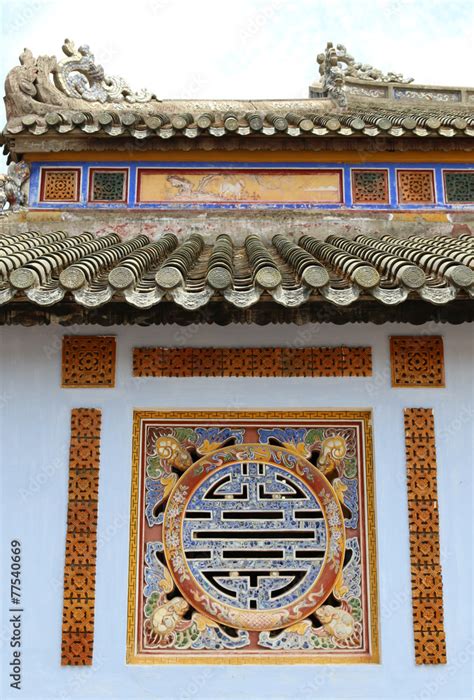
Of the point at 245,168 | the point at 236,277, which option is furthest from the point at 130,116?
the point at 236,277

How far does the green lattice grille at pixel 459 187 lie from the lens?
6613 millimetres

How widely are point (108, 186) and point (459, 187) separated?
3.71 m

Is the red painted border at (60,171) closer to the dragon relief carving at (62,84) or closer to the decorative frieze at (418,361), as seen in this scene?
the dragon relief carving at (62,84)

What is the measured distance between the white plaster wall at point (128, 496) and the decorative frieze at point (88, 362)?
0.07m

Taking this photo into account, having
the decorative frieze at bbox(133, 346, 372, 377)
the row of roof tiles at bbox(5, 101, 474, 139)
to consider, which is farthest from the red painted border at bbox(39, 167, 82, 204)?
the decorative frieze at bbox(133, 346, 372, 377)

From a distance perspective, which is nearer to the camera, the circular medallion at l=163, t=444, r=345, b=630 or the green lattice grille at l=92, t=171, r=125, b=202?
the circular medallion at l=163, t=444, r=345, b=630

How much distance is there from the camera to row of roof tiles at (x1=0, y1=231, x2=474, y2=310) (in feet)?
11.9

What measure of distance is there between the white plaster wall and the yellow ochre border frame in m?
0.05

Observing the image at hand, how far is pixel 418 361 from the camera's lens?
457cm

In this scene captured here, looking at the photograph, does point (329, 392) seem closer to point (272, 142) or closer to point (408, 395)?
point (408, 395)

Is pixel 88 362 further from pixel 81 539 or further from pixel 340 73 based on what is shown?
pixel 340 73

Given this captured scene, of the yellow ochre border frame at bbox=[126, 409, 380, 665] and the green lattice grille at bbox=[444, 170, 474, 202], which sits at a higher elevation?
the green lattice grille at bbox=[444, 170, 474, 202]

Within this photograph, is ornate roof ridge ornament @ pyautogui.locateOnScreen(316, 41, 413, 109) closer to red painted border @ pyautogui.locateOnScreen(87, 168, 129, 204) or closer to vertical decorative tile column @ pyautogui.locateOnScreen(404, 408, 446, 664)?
red painted border @ pyautogui.locateOnScreen(87, 168, 129, 204)

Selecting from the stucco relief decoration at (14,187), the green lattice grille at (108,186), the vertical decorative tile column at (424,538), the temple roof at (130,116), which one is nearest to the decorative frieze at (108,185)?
the green lattice grille at (108,186)
